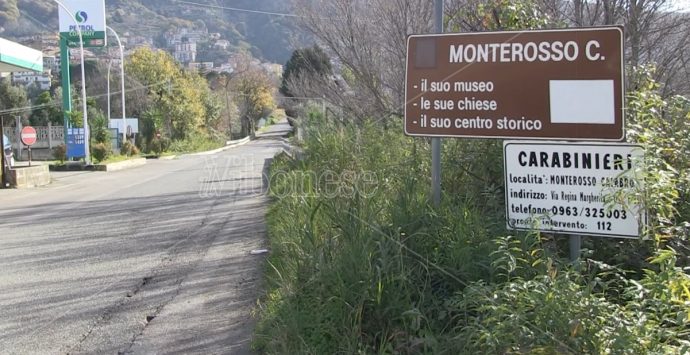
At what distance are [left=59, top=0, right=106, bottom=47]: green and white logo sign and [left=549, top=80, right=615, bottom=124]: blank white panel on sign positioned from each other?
113ft

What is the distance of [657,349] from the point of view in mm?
2635

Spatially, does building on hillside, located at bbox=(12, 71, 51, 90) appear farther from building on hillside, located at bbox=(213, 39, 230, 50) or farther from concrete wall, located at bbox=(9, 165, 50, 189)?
concrete wall, located at bbox=(9, 165, 50, 189)

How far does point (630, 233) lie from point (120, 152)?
3524 centimetres

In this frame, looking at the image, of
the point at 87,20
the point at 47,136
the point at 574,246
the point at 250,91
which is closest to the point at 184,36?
the point at 250,91

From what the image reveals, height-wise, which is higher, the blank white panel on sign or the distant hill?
the distant hill

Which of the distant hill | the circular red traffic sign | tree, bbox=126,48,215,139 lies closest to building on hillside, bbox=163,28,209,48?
the distant hill

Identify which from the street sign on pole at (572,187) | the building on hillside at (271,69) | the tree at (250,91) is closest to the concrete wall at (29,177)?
the street sign on pole at (572,187)

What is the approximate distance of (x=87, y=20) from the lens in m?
34.2

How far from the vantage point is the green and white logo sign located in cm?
3369

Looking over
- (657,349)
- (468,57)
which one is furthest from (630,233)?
(468,57)

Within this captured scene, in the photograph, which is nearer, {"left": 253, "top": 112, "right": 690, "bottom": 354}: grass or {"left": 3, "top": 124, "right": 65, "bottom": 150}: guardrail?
{"left": 253, "top": 112, "right": 690, "bottom": 354}: grass

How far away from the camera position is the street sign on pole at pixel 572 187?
3619mm

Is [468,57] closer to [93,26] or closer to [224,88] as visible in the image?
[93,26]

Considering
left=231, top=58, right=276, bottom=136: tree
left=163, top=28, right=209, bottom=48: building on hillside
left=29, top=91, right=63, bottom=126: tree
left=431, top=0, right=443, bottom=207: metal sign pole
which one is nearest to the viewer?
left=431, top=0, right=443, bottom=207: metal sign pole
